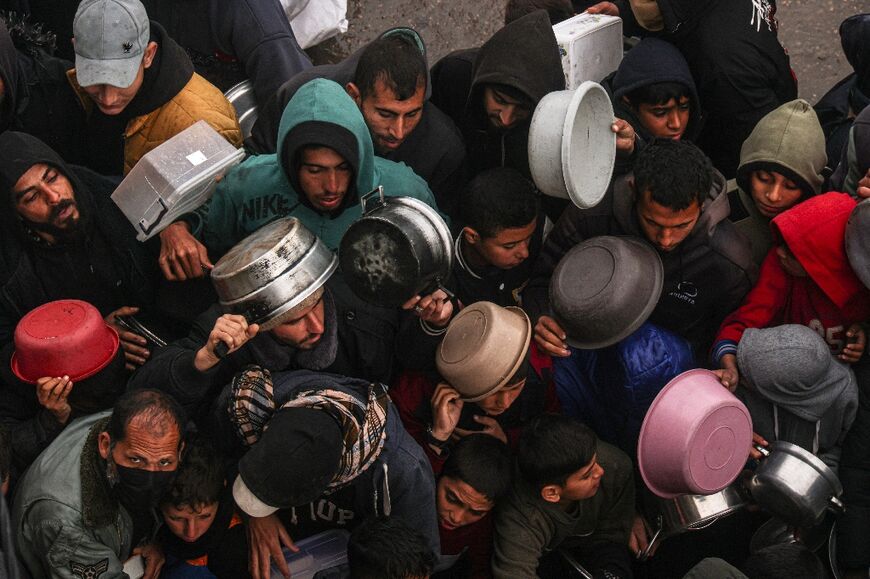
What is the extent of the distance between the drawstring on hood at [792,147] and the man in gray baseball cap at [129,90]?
2151 mm

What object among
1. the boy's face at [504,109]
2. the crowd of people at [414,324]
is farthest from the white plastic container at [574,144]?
the boy's face at [504,109]

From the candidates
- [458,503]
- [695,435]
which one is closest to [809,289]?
[695,435]

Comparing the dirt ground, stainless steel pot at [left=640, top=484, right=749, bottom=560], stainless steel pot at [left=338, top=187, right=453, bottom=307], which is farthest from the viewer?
the dirt ground

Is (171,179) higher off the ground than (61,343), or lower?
higher

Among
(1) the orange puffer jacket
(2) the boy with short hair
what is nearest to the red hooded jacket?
(2) the boy with short hair

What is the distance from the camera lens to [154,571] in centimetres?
354

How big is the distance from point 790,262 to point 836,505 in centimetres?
93

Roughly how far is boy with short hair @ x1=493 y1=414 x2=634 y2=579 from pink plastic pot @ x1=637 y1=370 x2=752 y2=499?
0.23 m

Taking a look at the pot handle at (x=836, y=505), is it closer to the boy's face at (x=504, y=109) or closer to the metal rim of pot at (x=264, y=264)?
the boy's face at (x=504, y=109)

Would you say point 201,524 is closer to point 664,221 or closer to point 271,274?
point 271,274

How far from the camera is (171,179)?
12.4ft

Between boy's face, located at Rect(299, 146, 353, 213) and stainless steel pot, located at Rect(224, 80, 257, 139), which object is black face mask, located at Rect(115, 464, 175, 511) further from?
stainless steel pot, located at Rect(224, 80, 257, 139)

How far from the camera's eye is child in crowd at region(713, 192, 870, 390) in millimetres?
3660

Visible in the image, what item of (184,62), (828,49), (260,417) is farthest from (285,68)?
(828,49)
